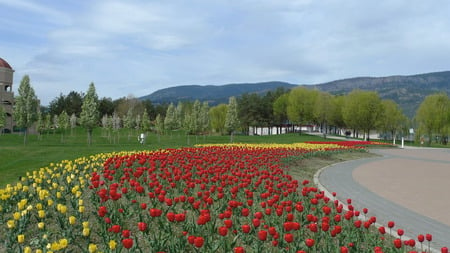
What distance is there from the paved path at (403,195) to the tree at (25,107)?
35.5m

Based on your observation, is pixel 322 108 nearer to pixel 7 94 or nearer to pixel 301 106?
pixel 301 106

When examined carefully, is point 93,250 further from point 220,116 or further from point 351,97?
point 220,116

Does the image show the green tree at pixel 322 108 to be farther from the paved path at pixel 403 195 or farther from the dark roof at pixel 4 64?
the dark roof at pixel 4 64

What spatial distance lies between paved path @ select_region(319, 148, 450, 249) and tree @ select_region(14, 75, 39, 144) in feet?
117

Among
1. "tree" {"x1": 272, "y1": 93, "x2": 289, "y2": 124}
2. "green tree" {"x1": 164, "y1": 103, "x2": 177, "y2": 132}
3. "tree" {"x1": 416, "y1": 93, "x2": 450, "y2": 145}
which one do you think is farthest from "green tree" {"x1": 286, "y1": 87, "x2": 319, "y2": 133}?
"green tree" {"x1": 164, "y1": 103, "x2": 177, "y2": 132}

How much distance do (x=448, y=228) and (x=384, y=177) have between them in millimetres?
9217

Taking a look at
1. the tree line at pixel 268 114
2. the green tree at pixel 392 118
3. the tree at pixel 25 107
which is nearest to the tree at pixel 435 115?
the tree line at pixel 268 114

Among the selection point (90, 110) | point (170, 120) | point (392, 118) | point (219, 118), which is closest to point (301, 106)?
point (392, 118)

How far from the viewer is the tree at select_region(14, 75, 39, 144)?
138 ft

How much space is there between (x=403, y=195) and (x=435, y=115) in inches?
2244

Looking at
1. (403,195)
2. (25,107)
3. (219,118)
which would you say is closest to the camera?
(403,195)

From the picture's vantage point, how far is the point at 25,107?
42344 mm

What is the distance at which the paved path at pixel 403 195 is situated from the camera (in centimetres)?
914

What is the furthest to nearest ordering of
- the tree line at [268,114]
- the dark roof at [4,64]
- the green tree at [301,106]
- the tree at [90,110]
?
the green tree at [301,106]
the dark roof at [4,64]
the tree line at [268,114]
the tree at [90,110]
